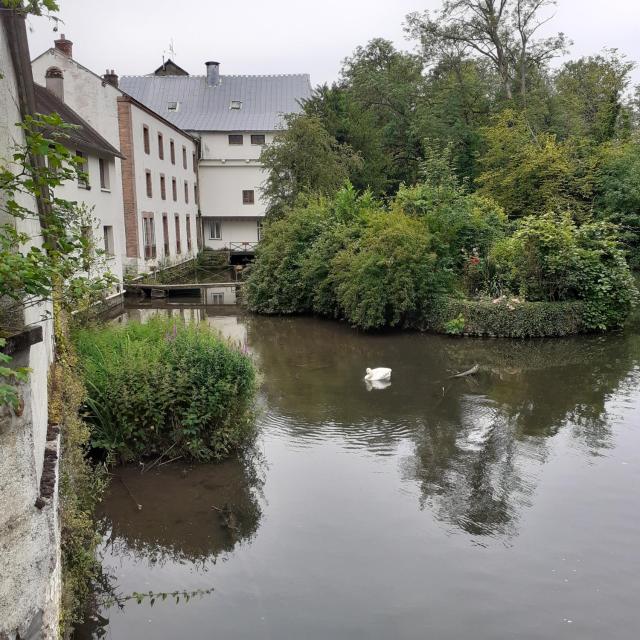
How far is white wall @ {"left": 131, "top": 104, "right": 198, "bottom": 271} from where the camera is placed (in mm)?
29586

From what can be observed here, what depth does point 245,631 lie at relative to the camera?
18.2 ft

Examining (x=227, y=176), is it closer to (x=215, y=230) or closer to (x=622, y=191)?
(x=215, y=230)

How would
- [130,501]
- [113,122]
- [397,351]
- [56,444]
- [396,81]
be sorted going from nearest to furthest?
[56,444], [130,501], [397,351], [113,122], [396,81]

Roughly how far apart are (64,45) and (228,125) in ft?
51.9

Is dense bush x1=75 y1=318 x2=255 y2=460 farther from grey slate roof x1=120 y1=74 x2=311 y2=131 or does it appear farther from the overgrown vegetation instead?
grey slate roof x1=120 y1=74 x2=311 y2=131

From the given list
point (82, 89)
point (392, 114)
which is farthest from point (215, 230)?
point (82, 89)

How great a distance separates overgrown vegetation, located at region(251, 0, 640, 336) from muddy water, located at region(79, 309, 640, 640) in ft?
21.5

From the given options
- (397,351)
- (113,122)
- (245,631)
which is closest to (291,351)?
(397,351)

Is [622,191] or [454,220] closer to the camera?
[454,220]

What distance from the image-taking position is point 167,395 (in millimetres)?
8344

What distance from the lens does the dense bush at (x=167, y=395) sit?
8367 mm

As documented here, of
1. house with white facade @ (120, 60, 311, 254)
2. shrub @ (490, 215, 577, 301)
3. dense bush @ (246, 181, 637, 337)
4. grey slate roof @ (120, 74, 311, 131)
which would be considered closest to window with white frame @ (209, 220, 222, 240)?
house with white facade @ (120, 60, 311, 254)

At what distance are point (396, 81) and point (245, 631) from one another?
126 ft

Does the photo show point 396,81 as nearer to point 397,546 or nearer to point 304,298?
point 304,298
